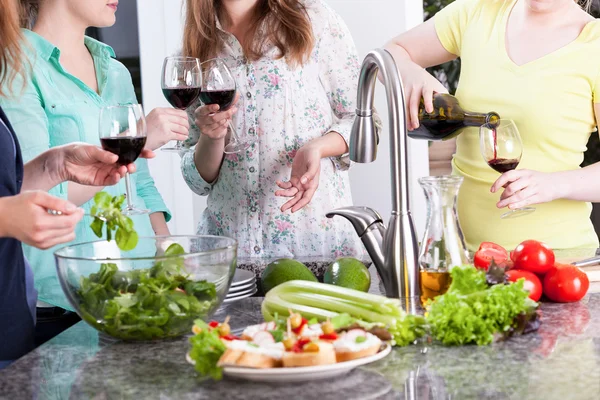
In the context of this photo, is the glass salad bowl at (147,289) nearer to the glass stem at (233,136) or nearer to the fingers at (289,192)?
the fingers at (289,192)

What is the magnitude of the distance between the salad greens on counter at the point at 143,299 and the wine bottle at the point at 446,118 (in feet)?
3.19

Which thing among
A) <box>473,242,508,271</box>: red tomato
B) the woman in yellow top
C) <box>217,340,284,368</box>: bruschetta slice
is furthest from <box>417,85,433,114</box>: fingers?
<box>217,340,284,368</box>: bruschetta slice

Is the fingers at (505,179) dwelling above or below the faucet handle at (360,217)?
above

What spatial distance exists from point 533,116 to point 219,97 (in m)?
0.87

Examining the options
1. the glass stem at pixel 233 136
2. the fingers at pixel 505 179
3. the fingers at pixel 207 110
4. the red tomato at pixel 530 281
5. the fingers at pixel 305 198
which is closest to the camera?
the red tomato at pixel 530 281

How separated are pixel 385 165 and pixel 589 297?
71.9 inches

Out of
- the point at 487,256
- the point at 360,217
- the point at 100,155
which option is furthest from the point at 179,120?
the point at 487,256

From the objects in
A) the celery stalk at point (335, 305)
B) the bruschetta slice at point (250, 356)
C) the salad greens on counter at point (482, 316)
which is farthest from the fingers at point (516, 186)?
the bruschetta slice at point (250, 356)

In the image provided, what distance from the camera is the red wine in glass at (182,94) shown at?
203 centimetres

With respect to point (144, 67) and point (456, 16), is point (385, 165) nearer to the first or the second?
point (456, 16)

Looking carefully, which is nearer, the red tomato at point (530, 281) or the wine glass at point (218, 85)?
the red tomato at point (530, 281)

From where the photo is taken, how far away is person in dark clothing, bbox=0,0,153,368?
49.5 inches

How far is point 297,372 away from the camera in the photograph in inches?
42.6

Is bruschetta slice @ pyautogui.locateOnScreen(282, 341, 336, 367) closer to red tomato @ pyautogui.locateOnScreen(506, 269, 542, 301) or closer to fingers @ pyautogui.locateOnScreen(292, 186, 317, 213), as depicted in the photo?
red tomato @ pyautogui.locateOnScreen(506, 269, 542, 301)
